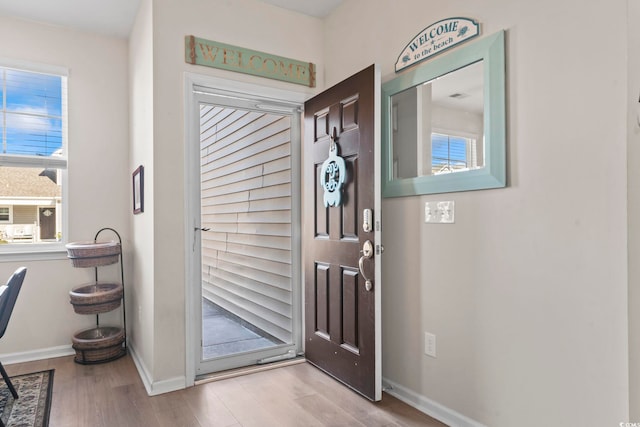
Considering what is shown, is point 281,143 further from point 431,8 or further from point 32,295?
point 32,295

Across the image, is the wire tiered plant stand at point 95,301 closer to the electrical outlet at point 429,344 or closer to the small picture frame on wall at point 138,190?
the small picture frame on wall at point 138,190

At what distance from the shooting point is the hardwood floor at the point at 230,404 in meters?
2.26

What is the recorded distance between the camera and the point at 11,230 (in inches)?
132

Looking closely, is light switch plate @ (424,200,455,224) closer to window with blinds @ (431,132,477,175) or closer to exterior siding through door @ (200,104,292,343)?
window with blinds @ (431,132,477,175)

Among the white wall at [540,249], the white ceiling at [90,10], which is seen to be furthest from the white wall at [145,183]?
the white wall at [540,249]

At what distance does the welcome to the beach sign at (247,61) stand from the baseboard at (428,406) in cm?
233

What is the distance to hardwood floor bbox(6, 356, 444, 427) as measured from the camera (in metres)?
2.26

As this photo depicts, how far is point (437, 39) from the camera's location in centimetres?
226

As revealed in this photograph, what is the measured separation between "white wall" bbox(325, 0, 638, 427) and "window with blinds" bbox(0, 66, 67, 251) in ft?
9.94

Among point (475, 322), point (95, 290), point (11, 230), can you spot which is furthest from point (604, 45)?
point (11, 230)

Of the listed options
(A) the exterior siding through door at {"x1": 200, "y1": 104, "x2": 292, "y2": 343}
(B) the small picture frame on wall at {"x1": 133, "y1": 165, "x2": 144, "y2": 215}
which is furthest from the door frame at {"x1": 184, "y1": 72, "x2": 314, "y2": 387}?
(B) the small picture frame on wall at {"x1": 133, "y1": 165, "x2": 144, "y2": 215}

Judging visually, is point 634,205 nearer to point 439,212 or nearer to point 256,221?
point 439,212

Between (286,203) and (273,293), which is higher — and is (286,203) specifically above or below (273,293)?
above

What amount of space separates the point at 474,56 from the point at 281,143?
1713mm
